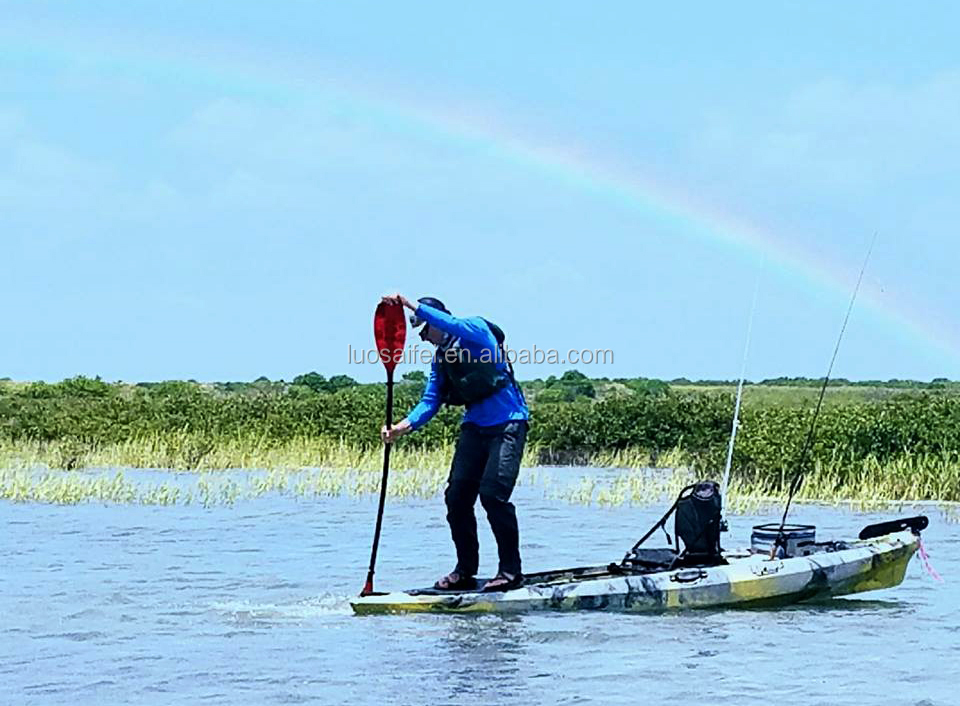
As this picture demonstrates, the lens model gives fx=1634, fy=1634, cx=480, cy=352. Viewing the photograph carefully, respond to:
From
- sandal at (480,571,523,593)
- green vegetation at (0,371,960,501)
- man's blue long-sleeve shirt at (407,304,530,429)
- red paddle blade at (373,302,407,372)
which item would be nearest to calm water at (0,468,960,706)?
sandal at (480,571,523,593)

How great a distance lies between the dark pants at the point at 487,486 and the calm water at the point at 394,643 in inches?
23.1

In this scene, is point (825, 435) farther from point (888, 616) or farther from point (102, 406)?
point (102, 406)

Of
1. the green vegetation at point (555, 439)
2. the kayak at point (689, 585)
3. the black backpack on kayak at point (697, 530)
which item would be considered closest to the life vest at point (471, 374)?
the kayak at point (689, 585)

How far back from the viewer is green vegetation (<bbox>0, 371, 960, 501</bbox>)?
23.4 m

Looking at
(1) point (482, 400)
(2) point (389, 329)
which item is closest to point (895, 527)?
(1) point (482, 400)

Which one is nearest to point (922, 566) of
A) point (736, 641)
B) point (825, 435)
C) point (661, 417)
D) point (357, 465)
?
point (736, 641)

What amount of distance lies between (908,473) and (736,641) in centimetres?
1264

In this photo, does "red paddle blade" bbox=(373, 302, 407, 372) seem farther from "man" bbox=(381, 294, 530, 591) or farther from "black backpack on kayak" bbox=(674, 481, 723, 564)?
"black backpack on kayak" bbox=(674, 481, 723, 564)

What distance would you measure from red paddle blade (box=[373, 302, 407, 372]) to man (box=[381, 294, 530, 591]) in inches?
7.5

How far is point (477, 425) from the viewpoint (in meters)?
11.4

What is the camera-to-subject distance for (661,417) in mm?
31156

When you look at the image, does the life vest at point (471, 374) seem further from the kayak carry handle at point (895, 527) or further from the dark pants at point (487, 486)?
the kayak carry handle at point (895, 527)

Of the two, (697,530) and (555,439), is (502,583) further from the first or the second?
(555,439)

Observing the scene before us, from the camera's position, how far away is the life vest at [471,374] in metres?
11.1
